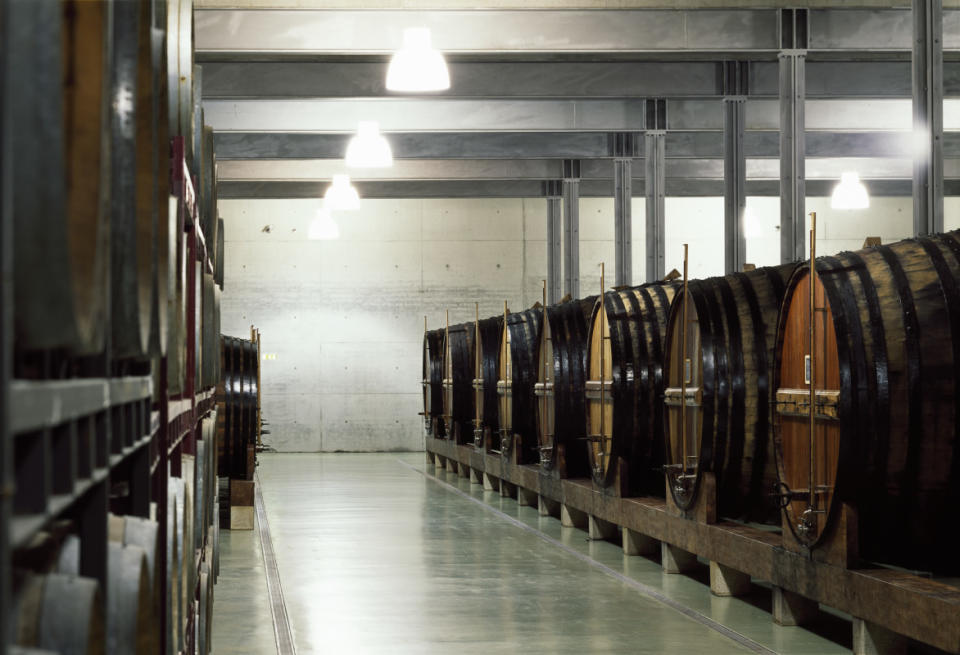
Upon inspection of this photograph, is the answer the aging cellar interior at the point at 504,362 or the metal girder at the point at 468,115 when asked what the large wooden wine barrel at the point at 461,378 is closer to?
the aging cellar interior at the point at 504,362

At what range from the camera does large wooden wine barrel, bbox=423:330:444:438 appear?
1936 cm

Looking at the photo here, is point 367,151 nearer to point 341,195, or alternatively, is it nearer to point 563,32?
point 563,32

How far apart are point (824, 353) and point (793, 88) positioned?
557cm

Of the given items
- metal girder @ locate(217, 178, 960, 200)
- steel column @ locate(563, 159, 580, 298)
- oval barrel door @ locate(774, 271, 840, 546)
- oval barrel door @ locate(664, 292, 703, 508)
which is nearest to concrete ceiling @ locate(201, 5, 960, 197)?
steel column @ locate(563, 159, 580, 298)

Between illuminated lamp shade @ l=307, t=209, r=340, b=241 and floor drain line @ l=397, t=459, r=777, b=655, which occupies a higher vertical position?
illuminated lamp shade @ l=307, t=209, r=340, b=241

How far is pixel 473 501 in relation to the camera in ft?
44.8

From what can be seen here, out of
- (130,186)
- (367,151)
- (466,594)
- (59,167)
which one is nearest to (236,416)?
(367,151)

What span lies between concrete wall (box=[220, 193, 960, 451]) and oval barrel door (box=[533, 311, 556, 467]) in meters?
11.0

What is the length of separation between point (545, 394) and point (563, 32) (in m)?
3.25

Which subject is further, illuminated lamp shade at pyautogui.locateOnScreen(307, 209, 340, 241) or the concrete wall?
the concrete wall

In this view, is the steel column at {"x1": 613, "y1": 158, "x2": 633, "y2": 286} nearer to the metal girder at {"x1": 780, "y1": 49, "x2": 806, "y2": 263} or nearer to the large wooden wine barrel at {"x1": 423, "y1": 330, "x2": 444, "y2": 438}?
the large wooden wine barrel at {"x1": 423, "y1": 330, "x2": 444, "y2": 438}

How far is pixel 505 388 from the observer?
534 inches

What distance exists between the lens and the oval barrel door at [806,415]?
18.6 feet

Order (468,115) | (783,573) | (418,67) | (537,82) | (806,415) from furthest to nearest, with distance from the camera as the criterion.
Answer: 1. (468,115)
2. (537,82)
3. (418,67)
4. (783,573)
5. (806,415)
